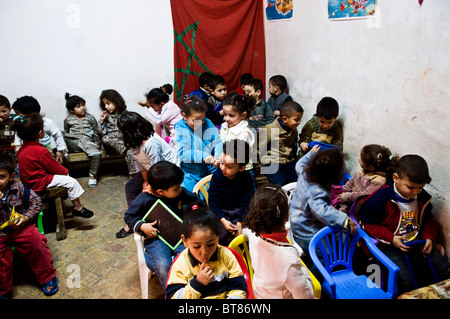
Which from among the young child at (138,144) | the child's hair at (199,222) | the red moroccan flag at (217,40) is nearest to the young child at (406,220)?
the child's hair at (199,222)

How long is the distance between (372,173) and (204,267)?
1954mm

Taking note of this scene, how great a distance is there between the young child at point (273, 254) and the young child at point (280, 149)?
6.34ft

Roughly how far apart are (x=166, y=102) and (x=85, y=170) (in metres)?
2.17

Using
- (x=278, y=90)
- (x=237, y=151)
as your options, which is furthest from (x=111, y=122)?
(x=237, y=151)

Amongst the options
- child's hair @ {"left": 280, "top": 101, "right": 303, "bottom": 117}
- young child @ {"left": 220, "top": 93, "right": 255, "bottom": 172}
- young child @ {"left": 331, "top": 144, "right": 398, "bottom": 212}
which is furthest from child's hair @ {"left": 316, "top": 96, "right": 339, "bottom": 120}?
young child @ {"left": 220, "top": 93, "right": 255, "bottom": 172}

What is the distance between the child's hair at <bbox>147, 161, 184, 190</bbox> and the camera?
2370 mm

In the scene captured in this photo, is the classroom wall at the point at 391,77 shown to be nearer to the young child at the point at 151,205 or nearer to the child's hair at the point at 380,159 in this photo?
the child's hair at the point at 380,159

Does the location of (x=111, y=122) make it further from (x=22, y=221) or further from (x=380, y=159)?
(x=380, y=159)

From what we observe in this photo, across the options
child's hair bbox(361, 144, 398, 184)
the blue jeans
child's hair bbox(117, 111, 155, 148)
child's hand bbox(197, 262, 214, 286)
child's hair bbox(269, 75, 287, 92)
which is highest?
A: child's hair bbox(269, 75, 287, 92)

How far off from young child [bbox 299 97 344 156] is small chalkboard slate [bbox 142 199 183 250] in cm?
204

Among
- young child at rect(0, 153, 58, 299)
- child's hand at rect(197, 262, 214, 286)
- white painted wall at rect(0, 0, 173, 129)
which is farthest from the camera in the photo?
white painted wall at rect(0, 0, 173, 129)

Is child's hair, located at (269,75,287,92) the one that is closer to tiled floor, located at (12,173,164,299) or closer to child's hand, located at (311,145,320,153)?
child's hand, located at (311,145,320,153)
